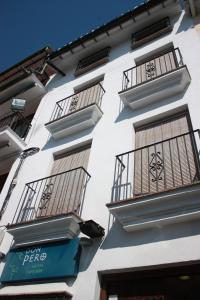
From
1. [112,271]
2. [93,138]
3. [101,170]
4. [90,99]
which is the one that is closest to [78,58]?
[90,99]

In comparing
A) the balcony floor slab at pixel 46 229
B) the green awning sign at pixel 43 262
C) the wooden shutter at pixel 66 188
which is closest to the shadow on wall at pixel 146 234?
the green awning sign at pixel 43 262

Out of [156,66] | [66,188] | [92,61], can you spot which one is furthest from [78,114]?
[92,61]

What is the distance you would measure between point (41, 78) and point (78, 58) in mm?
1986

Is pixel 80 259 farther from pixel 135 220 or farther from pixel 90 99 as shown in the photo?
pixel 90 99

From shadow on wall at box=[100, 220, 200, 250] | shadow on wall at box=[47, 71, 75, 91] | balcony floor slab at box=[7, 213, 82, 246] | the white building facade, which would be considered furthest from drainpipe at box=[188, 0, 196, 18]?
balcony floor slab at box=[7, 213, 82, 246]

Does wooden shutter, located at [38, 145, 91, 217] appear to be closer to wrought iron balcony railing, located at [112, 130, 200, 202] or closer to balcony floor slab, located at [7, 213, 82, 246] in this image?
balcony floor slab, located at [7, 213, 82, 246]

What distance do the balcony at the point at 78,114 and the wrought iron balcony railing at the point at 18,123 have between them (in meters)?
1.52

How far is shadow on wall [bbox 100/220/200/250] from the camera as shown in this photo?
4595 millimetres

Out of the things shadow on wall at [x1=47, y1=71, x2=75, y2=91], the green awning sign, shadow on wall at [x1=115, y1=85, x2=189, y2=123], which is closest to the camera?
the green awning sign

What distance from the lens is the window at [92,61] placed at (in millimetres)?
10747

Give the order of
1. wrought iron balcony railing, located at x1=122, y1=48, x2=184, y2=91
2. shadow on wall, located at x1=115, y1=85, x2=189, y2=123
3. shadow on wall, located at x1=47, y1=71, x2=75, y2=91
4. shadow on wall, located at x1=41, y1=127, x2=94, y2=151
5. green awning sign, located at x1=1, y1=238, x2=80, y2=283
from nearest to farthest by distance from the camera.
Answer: green awning sign, located at x1=1, y1=238, x2=80, y2=283
shadow on wall, located at x1=115, y1=85, x2=189, y2=123
wrought iron balcony railing, located at x1=122, y1=48, x2=184, y2=91
shadow on wall, located at x1=41, y1=127, x2=94, y2=151
shadow on wall, located at x1=47, y1=71, x2=75, y2=91

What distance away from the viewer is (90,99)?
8.96 m

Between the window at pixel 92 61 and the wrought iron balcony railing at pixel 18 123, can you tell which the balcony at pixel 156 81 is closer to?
the window at pixel 92 61

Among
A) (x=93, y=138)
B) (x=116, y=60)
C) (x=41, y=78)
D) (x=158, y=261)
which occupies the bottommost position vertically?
(x=158, y=261)
